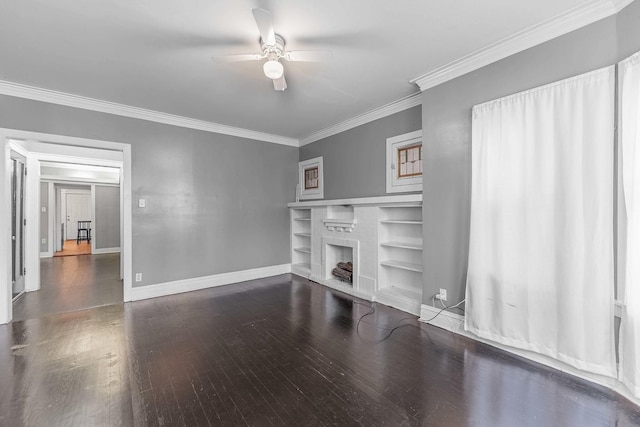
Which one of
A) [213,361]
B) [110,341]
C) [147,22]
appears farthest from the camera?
[110,341]

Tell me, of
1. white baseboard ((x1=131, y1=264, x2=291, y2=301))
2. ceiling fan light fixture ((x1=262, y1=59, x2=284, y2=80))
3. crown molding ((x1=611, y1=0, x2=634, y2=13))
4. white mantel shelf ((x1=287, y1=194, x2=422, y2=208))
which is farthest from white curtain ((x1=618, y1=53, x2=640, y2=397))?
white baseboard ((x1=131, y1=264, x2=291, y2=301))

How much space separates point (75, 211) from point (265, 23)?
40.6 feet

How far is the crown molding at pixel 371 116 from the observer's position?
3.55 metres

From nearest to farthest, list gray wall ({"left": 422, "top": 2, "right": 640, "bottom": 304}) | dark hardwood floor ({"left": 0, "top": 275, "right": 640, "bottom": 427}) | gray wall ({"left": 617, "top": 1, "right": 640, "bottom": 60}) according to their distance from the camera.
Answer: dark hardwood floor ({"left": 0, "top": 275, "right": 640, "bottom": 427}) < gray wall ({"left": 617, "top": 1, "right": 640, "bottom": 60}) < gray wall ({"left": 422, "top": 2, "right": 640, "bottom": 304})

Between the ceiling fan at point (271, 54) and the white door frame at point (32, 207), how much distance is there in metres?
2.64

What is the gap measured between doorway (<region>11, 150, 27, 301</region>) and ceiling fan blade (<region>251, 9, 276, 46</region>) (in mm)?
4202

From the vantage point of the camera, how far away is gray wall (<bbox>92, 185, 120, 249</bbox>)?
28.0ft

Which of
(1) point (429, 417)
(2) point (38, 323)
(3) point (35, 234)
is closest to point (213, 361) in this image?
(1) point (429, 417)

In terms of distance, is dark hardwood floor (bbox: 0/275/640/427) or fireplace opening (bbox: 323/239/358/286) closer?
dark hardwood floor (bbox: 0/275/640/427)

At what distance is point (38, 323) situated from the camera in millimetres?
3068

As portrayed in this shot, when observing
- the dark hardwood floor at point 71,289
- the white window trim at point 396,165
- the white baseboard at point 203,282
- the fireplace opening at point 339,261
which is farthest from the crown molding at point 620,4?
the dark hardwood floor at point 71,289

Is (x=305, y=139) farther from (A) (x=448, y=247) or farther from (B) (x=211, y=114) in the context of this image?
(A) (x=448, y=247)

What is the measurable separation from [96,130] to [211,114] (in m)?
1.48

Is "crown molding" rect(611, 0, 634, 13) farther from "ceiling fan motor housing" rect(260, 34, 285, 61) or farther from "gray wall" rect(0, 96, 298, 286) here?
"gray wall" rect(0, 96, 298, 286)
